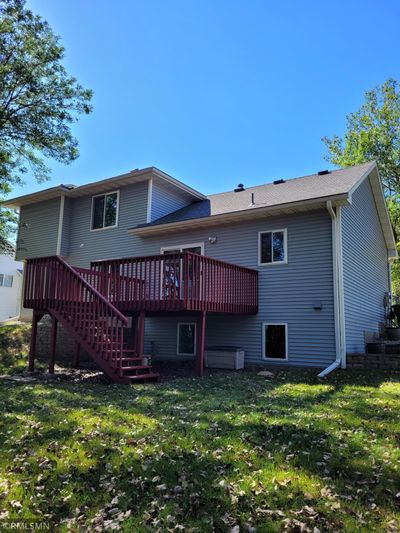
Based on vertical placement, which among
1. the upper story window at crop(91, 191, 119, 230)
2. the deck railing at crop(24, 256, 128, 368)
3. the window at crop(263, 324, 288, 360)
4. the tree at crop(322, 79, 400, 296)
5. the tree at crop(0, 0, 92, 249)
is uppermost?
the tree at crop(322, 79, 400, 296)

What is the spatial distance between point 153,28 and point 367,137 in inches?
707

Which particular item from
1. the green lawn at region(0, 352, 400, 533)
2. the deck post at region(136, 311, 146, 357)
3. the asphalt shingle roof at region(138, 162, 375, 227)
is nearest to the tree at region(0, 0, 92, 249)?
the asphalt shingle roof at region(138, 162, 375, 227)

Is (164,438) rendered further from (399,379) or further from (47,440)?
(399,379)

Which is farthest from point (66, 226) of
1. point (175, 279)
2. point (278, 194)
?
point (278, 194)

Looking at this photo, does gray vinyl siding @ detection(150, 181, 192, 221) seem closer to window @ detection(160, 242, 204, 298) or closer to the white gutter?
window @ detection(160, 242, 204, 298)

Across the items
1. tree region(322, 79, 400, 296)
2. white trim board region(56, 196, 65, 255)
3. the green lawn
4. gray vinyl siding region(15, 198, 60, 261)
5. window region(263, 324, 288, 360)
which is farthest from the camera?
tree region(322, 79, 400, 296)

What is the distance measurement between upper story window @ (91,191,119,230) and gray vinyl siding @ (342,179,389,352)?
8.50 m

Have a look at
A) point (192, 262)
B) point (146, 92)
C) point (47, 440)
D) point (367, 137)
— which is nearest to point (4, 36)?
point (146, 92)

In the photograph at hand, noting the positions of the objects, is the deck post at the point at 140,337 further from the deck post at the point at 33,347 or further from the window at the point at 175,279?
the deck post at the point at 33,347

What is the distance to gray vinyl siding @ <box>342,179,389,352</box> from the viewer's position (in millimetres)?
11422

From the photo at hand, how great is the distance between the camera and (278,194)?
509 inches

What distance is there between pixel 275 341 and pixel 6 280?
2636 cm

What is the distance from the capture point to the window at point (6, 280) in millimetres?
30938

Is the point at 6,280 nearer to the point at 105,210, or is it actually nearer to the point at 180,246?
the point at 105,210
